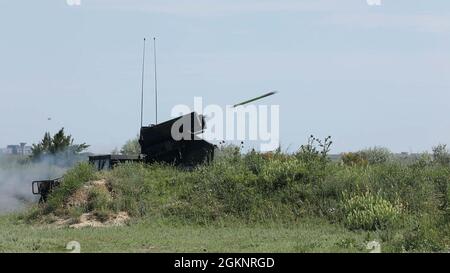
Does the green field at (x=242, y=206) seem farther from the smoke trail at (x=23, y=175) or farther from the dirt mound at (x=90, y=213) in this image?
the smoke trail at (x=23, y=175)

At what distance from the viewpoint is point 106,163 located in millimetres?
29578

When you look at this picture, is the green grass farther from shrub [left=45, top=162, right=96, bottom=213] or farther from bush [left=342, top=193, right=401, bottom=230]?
shrub [left=45, top=162, right=96, bottom=213]

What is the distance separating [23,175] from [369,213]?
2144 cm

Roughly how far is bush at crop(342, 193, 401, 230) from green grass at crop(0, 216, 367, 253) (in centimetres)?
55

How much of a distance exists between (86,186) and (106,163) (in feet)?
12.7

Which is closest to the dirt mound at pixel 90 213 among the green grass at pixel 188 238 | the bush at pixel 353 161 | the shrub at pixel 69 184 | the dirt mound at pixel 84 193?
the dirt mound at pixel 84 193

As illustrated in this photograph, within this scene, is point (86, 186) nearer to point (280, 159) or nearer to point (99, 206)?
point (99, 206)

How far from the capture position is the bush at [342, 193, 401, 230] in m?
20.7

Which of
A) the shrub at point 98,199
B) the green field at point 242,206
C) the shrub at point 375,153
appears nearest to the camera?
the green field at point 242,206

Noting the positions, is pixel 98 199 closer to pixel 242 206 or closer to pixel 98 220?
pixel 98 220

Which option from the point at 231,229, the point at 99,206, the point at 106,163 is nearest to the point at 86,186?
the point at 99,206

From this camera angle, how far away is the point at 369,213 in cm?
2109

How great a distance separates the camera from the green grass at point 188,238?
16.4 meters

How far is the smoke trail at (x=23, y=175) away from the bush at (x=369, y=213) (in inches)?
538
